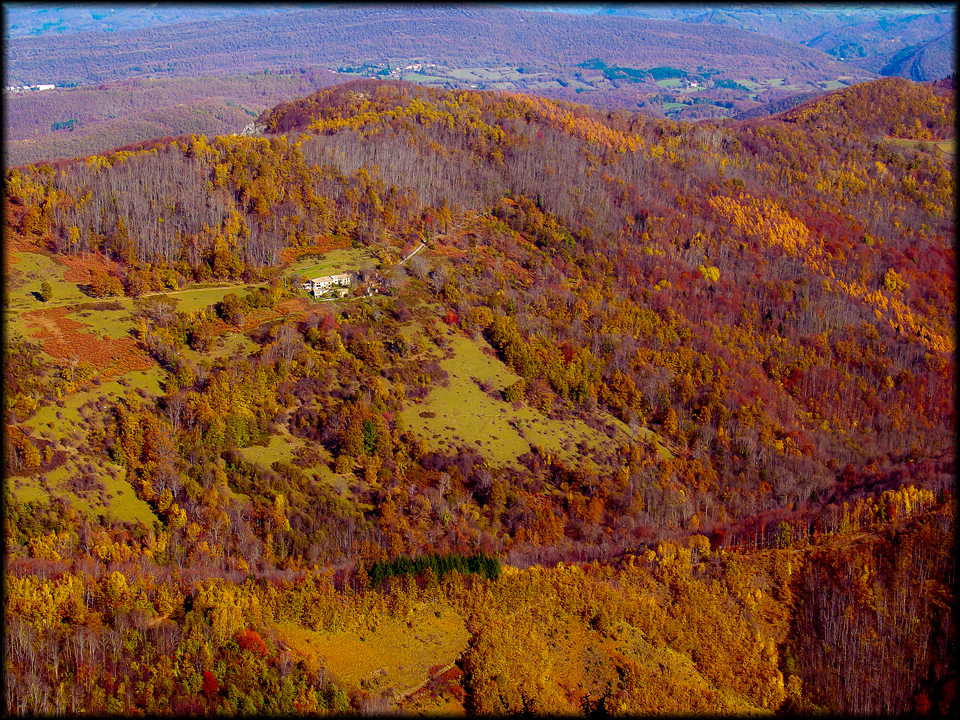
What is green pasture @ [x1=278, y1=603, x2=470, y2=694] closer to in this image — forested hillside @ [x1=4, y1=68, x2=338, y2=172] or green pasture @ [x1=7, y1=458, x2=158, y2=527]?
green pasture @ [x1=7, y1=458, x2=158, y2=527]

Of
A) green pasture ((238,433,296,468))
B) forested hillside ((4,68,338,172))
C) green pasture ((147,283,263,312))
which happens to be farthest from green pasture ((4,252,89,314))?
forested hillside ((4,68,338,172))

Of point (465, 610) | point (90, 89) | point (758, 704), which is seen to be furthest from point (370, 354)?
point (90, 89)

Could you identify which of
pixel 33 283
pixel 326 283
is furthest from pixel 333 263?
pixel 33 283

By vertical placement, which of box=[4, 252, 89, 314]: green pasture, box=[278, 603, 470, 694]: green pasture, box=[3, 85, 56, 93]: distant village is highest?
box=[3, 85, 56, 93]: distant village

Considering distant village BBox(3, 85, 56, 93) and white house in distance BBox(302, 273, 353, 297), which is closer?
white house in distance BBox(302, 273, 353, 297)

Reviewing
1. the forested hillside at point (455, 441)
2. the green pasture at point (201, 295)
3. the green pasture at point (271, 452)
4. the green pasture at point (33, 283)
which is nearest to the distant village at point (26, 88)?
the forested hillside at point (455, 441)
